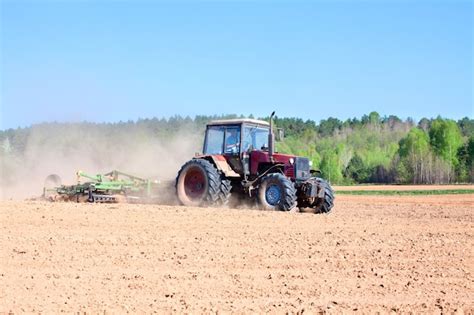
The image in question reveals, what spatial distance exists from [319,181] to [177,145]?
7.98m

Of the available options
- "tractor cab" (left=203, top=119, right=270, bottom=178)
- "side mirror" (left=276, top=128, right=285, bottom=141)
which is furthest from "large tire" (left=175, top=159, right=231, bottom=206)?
"side mirror" (left=276, top=128, right=285, bottom=141)

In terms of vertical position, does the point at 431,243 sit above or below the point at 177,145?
below

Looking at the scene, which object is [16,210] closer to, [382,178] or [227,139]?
[227,139]

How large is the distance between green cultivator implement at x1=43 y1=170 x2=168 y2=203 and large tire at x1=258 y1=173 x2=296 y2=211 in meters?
3.50

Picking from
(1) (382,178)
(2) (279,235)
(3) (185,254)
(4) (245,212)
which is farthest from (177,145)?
(1) (382,178)

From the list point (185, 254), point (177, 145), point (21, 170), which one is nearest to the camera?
point (185, 254)

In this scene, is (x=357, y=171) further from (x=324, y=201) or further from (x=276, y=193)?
(x=276, y=193)

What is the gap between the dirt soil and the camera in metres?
6.62

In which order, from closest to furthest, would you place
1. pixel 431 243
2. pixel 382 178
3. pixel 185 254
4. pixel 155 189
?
pixel 185 254 < pixel 431 243 < pixel 155 189 < pixel 382 178

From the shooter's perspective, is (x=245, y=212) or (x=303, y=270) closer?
(x=303, y=270)

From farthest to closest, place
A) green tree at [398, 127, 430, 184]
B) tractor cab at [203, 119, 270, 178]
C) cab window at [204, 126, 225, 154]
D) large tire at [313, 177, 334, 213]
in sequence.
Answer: green tree at [398, 127, 430, 184] → cab window at [204, 126, 225, 154] → tractor cab at [203, 119, 270, 178] → large tire at [313, 177, 334, 213]

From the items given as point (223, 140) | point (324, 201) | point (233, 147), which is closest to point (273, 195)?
point (324, 201)

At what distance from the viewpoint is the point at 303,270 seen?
8109 millimetres

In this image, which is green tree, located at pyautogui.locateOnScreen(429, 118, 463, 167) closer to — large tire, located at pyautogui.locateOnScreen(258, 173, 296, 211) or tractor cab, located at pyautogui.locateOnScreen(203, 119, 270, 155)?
tractor cab, located at pyautogui.locateOnScreen(203, 119, 270, 155)
